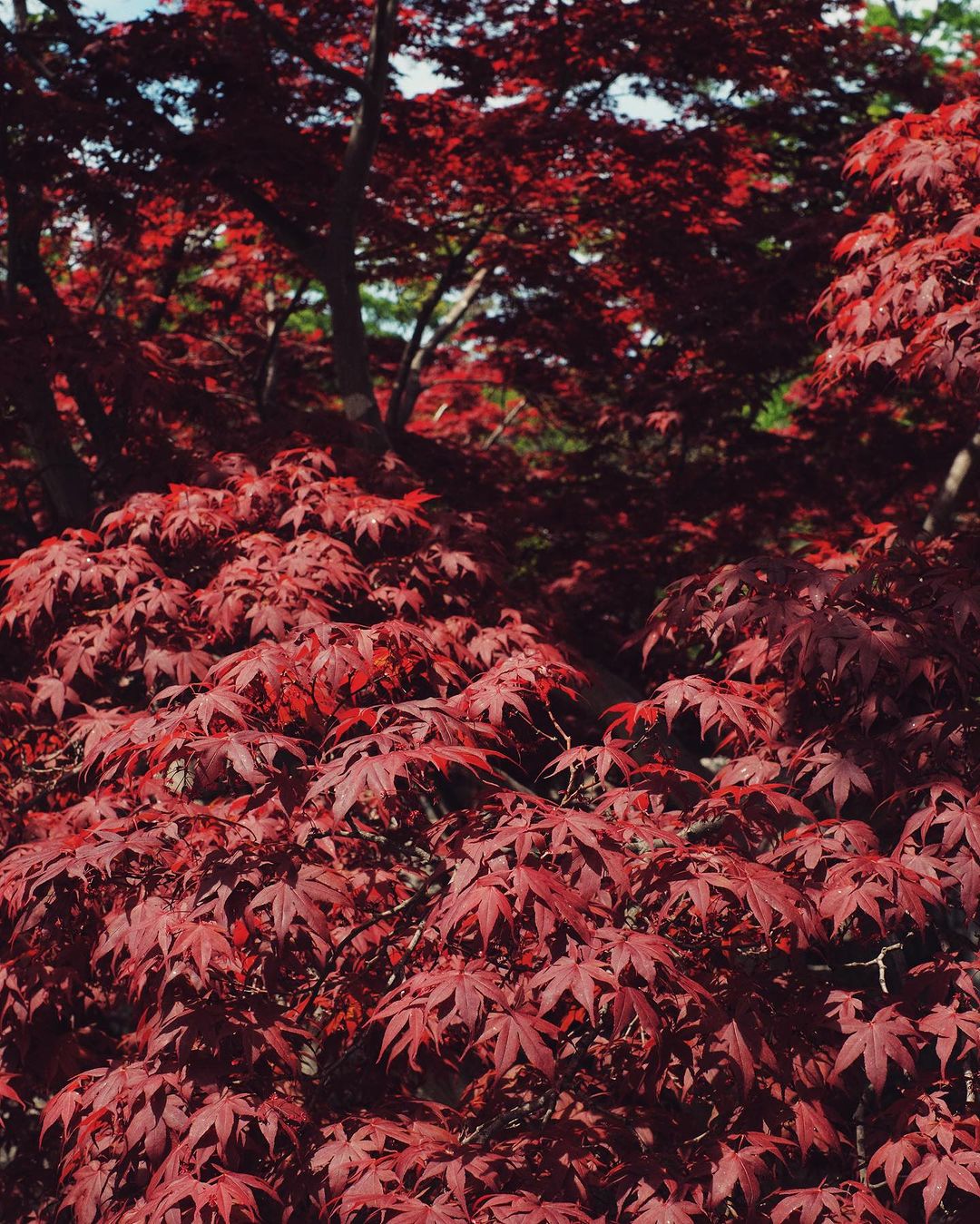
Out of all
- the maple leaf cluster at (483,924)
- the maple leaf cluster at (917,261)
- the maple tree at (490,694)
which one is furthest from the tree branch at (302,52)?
the maple leaf cluster at (483,924)

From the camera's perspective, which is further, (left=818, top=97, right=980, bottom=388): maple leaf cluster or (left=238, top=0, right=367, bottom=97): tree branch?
(left=238, top=0, right=367, bottom=97): tree branch

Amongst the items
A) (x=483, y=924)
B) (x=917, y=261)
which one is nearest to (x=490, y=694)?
(x=483, y=924)

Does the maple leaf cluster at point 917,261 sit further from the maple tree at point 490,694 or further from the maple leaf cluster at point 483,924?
the maple leaf cluster at point 483,924

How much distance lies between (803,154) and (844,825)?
769cm

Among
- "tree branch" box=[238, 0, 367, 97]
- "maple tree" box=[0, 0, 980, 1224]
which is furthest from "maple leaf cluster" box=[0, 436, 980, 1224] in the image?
"tree branch" box=[238, 0, 367, 97]

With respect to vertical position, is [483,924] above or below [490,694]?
below

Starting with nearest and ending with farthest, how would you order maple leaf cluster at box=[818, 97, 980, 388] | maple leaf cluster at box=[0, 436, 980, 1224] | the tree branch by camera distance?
1. maple leaf cluster at box=[0, 436, 980, 1224]
2. maple leaf cluster at box=[818, 97, 980, 388]
3. the tree branch

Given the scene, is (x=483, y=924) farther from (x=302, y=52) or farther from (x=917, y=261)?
(x=302, y=52)

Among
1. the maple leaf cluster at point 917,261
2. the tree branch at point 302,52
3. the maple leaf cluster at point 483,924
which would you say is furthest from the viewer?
the tree branch at point 302,52

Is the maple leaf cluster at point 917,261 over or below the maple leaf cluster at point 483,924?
over

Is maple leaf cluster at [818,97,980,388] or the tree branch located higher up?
the tree branch

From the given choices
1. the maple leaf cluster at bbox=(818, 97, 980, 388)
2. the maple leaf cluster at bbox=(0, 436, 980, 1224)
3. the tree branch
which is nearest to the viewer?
the maple leaf cluster at bbox=(0, 436, 980, 1224)

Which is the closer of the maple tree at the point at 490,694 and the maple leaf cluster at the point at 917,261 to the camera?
the maple tree at the point at 490,694

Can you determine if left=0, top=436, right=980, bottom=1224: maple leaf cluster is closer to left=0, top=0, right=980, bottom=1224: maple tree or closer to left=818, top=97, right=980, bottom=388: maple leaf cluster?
left=0, top=0, right=980, bottom=1224: maple tree
